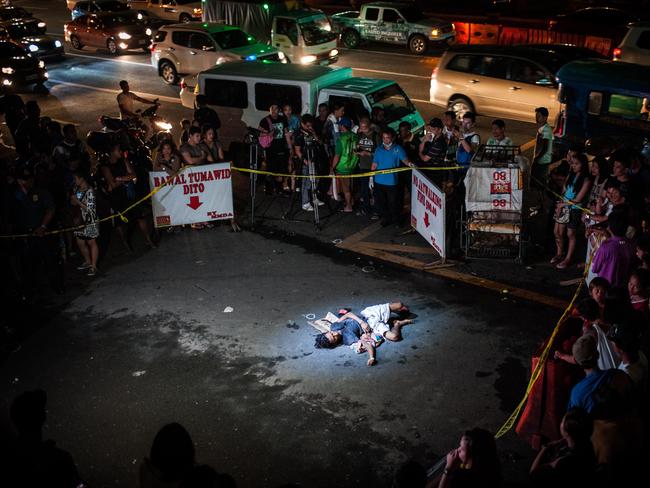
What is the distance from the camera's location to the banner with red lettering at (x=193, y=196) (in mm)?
11742

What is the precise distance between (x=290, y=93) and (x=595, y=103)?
584cm

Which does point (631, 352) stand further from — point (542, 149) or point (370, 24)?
point (370, 24)

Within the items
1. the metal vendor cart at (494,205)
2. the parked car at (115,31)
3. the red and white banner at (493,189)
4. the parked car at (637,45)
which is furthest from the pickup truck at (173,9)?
the red and white banner at (493,189)

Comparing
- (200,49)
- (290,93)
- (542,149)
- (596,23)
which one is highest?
(596,23)

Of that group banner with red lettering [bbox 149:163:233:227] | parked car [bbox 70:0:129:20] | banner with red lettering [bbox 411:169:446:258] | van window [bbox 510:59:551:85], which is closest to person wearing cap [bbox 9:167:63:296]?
banner with red lettering [bbox 149:163:233:227]

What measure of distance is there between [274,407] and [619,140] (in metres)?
8.91

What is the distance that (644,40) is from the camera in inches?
696

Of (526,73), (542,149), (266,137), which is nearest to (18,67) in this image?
(266,137)

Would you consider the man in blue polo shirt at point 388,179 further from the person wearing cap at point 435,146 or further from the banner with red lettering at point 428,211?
the person wearing cap at point 435,146

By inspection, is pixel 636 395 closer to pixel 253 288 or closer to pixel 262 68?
pixel 253 288

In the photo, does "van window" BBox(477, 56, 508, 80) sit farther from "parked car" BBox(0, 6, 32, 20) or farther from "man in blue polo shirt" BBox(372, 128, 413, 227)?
"parked car" BBox(0, 6, 32, 20)

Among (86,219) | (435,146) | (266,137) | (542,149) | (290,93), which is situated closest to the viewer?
(86,219)

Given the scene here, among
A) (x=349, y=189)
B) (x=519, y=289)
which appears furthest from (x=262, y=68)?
(x=519, y=289)

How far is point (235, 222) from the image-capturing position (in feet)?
40.7
